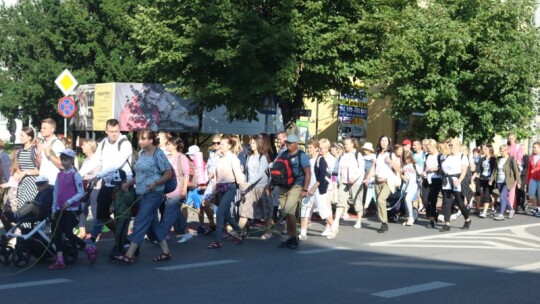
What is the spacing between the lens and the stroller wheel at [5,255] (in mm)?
9547

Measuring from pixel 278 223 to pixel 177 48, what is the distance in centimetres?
877

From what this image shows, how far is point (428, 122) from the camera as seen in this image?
29328 mm

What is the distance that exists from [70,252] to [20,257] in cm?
60

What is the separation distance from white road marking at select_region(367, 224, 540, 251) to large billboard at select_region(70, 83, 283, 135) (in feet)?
53.0

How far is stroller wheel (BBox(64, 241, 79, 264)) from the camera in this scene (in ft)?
32.1

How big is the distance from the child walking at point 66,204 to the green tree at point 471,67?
17886 mm

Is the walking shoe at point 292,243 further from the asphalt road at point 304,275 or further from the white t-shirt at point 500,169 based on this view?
the white t-shirt at point 500,169

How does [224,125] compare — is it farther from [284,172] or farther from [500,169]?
[284,172]

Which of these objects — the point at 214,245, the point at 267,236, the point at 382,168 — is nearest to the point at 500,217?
the point at 382,168

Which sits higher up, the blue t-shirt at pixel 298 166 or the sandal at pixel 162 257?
the blue t-shirt at pixel 298 166

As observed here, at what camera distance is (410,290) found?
28.0 ft

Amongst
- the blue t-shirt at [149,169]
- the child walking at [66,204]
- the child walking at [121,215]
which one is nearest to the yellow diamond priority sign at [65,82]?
the child walking at [121,215]

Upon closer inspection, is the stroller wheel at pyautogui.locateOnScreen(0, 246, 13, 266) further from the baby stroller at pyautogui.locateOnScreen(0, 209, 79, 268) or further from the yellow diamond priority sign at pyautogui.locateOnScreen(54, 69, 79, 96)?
the yellow diamond priority sign at pyautogui.locateOnScreen(54, 69, 79, 96)

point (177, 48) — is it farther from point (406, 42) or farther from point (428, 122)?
point (428, 122)
